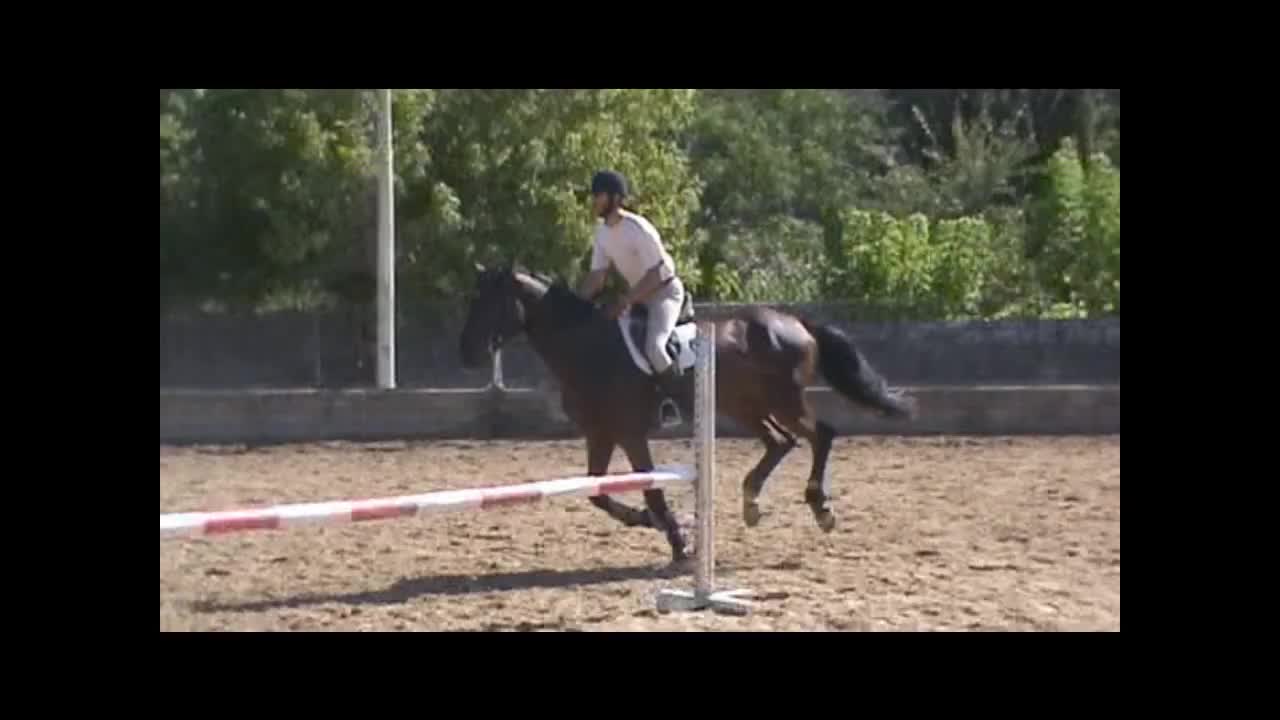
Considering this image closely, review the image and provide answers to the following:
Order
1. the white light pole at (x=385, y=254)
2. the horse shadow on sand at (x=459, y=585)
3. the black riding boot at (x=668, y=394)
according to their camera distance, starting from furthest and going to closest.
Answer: the white light pole at (x=385, y=254)
the black riding boot at (x=668, y=394)
the horse shadow on sand at (x=459, y=585)

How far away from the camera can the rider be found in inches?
Result: 348

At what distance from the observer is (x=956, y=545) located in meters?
9.33

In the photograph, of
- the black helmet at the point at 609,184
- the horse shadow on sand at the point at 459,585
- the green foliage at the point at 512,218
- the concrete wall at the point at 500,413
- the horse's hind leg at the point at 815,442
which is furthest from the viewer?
the green foliage at the point at 512,218

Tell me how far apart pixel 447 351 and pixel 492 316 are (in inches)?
418

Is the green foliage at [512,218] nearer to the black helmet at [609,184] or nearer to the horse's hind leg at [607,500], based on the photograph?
the black helmet at [609,184]

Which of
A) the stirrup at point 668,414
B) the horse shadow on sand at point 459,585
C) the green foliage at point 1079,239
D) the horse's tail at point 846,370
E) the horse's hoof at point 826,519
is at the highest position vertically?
the green foliage at point 1079,239

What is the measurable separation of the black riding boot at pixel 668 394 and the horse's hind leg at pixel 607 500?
0.34 metres

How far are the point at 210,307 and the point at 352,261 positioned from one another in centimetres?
233

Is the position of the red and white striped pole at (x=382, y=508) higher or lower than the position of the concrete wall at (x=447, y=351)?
lower

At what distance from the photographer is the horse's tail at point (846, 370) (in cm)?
1027

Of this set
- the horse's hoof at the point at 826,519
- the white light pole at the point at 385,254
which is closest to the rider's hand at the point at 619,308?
the horse's hoof at the point at 826,519

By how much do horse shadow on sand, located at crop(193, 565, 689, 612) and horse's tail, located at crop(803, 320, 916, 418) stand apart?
215 cm

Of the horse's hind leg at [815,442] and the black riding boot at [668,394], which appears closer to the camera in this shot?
the black riding boot at [668,394]

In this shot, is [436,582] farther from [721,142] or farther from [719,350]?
[721,142]
